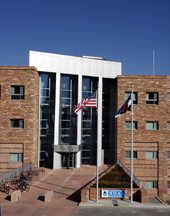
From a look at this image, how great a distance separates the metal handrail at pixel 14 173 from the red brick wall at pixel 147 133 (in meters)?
11.9

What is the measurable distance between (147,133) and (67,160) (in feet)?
38.4

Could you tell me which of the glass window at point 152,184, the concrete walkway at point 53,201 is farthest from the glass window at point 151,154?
the concrete walkway at point 53,201

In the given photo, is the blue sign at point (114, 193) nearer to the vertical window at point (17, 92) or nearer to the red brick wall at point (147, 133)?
the red brick wall at point (147, 133)

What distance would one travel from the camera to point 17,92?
31984 millimetres

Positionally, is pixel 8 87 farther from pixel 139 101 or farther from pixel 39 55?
pixel 139 101

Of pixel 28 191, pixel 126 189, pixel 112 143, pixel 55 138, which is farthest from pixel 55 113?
pixel 126 189

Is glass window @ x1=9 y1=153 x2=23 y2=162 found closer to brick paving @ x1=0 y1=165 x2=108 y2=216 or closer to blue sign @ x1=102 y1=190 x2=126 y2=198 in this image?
brick paving @ x1=0 y1=165 x2=108 y2=216

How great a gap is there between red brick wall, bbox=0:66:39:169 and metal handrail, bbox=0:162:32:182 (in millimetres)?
1380

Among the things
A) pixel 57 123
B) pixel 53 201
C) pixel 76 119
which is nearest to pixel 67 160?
pixel 57 123

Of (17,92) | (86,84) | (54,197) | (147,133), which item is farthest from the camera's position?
(86,84)

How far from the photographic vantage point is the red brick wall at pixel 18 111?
103 ft

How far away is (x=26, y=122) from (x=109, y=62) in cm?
1503

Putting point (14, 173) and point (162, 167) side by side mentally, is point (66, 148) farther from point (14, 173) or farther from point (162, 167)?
point (162, 167)

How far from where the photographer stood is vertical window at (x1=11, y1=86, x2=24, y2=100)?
105 ft
